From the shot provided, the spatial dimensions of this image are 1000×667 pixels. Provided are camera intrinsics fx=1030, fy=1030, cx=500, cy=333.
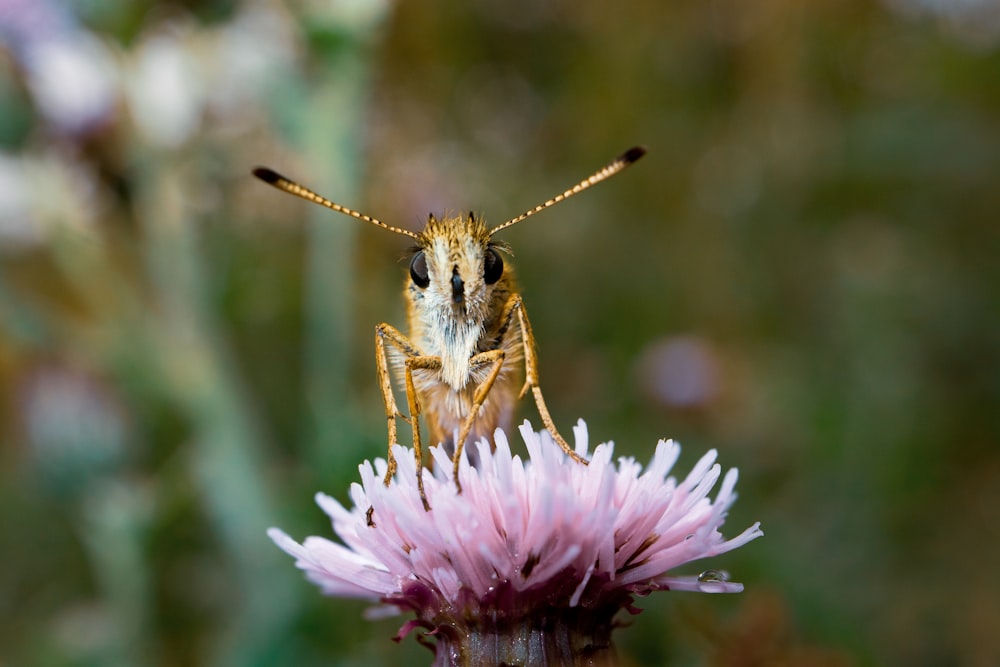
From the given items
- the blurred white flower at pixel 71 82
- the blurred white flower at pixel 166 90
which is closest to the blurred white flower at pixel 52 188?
the blurred white flower at pixel 71 82

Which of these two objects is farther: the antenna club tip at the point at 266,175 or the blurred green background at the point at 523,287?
the blurred green background at the point at 523,287

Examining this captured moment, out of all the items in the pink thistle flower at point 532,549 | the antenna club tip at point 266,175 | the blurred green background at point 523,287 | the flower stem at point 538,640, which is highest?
the blurred green background at point 523,287

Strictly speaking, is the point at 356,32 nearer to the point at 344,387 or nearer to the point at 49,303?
the point at 344,387

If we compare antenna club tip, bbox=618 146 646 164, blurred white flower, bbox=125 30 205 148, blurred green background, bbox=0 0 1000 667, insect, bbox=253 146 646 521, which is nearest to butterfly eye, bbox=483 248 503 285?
insect, bbox=253 146 646 521

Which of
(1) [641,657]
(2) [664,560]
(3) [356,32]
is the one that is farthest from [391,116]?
(2) [664,560]

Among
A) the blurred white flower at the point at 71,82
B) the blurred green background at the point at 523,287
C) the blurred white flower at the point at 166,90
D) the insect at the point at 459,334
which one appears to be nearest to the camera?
the insect at the point at 459,334

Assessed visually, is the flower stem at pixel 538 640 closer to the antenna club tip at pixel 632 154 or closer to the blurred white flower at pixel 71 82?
the antenna club tip at pixel 632 154
